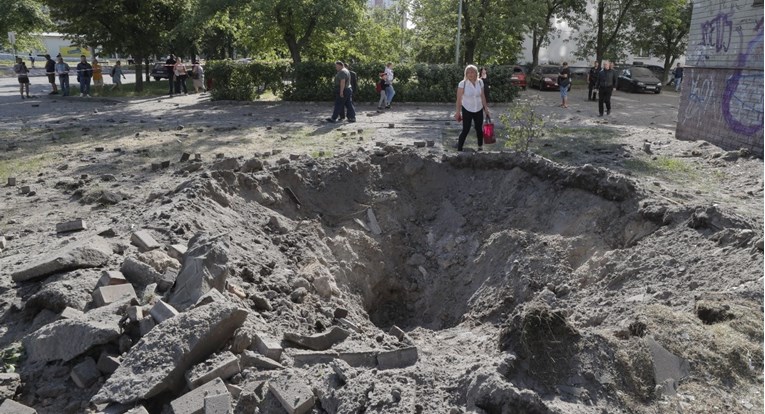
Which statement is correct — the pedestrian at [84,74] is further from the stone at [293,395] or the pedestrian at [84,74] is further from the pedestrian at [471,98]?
the stone at [293,395]

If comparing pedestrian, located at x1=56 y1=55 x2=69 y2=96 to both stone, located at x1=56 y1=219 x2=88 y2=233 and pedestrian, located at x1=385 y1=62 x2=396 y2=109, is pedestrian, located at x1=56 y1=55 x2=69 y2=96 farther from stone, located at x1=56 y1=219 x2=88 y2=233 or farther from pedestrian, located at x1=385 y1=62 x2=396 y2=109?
stone, located at x1=56 y1=219 x2=88 y2=233

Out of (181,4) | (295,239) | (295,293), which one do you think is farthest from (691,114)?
(181,4)

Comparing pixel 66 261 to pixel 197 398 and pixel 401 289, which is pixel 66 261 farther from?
pixel 401 289

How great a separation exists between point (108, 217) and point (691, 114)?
12.9m

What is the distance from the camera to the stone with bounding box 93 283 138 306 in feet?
14.7

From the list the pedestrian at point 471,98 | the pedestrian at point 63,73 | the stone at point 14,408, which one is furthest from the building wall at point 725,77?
the pedestrian at point 63,73

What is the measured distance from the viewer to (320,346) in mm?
4215

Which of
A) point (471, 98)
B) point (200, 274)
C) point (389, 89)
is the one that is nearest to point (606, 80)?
point (389, 89)

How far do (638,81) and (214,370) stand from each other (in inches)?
1186

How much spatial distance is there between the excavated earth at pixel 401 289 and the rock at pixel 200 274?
2cm

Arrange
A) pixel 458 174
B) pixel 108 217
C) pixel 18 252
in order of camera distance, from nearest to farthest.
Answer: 1. pixel 18 252
2. pixel 108 217
3. pixel 458 174

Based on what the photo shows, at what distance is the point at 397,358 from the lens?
3.94m

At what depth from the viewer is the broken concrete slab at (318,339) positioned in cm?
420

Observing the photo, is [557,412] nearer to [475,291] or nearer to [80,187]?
[475,291]
